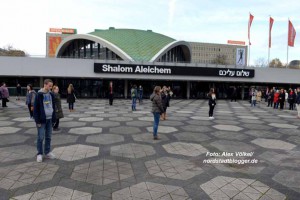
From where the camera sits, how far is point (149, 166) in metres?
5.15

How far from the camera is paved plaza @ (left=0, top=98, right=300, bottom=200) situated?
3941 millimetres

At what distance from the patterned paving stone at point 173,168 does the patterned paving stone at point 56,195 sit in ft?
4.98

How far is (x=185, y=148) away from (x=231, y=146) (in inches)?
59.6

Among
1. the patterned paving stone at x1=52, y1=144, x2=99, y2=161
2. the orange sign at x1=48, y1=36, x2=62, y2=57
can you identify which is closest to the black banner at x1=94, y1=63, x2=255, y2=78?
the patterned paving stone at x1=52, y1=144, x2=99, y2=161

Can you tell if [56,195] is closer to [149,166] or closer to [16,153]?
[149,166]

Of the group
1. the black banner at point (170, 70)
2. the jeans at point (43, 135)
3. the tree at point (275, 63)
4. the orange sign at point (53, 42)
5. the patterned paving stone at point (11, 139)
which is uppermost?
the orange sign at point (53, 42)

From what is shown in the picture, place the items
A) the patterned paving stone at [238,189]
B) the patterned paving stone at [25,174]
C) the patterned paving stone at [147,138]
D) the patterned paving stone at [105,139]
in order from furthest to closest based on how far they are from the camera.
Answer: the patterned paving stone at [147,138] → the patterned paving stone at [105,139] → the patterned paving stone at [25,174] → the patterned paving stone at [238,189]

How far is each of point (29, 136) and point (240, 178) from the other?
6675 millimetres

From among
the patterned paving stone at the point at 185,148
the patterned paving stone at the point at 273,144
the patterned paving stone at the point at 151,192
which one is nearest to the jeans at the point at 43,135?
the patterned paving stone at the point at 151,192

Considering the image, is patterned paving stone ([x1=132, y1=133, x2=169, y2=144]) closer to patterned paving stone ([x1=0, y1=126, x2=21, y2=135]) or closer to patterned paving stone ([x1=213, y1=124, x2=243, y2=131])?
patterned paving stone ([x1=213, y1=124, x2=243, y2=131])

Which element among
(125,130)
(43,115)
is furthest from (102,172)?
(125,130)

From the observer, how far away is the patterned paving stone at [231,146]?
6.64 m

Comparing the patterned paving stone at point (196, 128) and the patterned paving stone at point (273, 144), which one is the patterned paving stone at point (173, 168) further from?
the patterned paving stone at point (196, 128)

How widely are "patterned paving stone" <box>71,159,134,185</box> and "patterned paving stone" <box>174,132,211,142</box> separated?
3.09m
